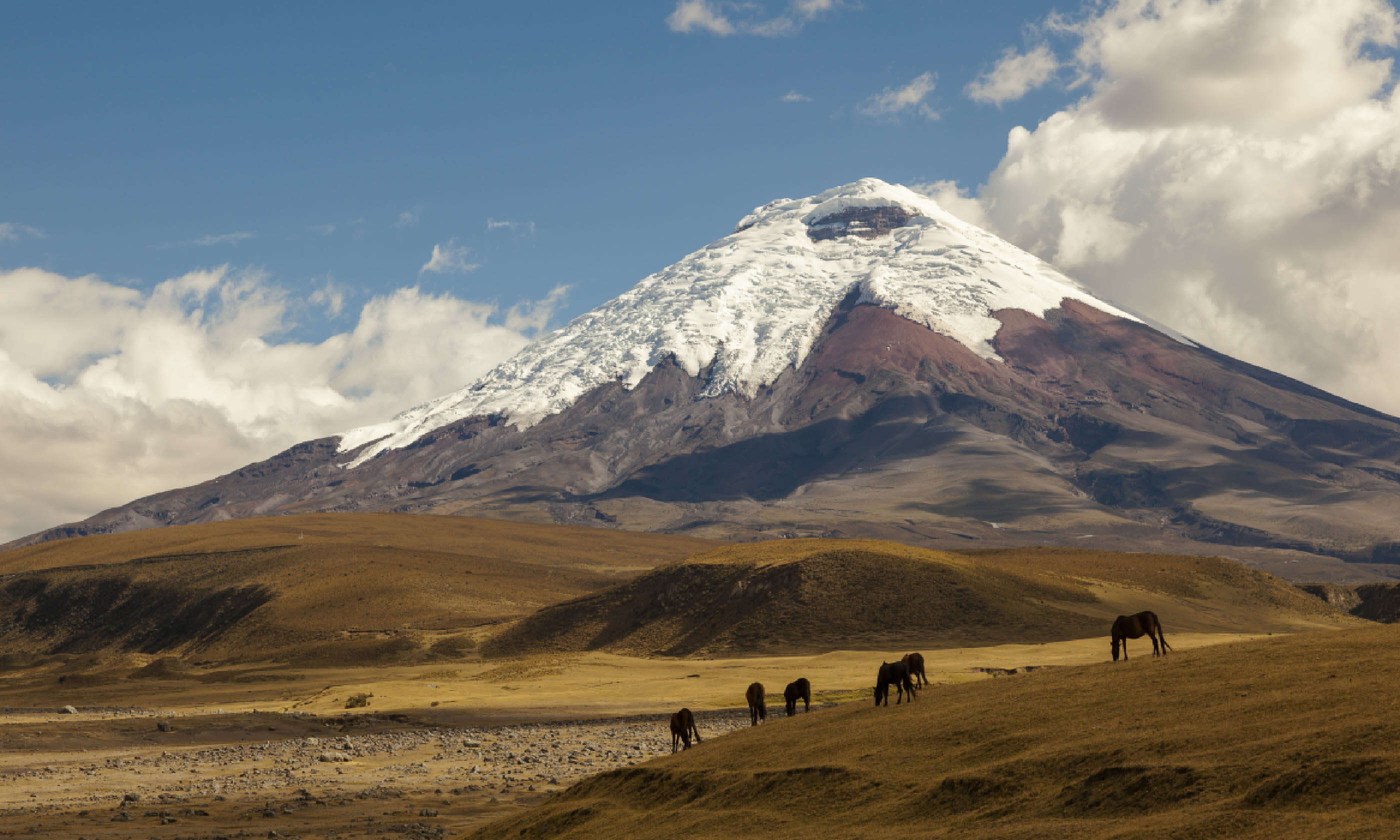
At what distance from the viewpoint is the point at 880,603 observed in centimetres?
10625

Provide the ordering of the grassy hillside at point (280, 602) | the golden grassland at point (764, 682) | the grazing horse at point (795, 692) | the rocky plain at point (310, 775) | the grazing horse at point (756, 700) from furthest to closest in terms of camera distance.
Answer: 1. the grassy hillside at point (280, 602)
2. the grazing horse at point (795, 692)
3. the grazing horse at point (756, 700)
4. the rocky plain at point (310, 775)
5. the golden grassland at point (764, 682)

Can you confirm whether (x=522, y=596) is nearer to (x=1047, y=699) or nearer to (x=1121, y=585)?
(x=1121, y=585)

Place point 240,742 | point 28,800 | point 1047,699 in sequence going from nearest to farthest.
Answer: point 1047,699
point 28,800
point 240,742

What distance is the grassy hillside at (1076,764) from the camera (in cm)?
1714

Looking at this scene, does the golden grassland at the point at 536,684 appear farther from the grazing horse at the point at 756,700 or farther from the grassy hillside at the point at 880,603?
the grazing horse at the point at 756,700

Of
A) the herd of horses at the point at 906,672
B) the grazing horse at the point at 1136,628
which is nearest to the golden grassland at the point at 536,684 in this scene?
the herd of horses at the point at 906,672

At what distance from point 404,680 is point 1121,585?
227 ft

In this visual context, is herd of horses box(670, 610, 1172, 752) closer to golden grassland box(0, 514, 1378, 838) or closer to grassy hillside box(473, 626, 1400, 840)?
grassy hillside box(473, 626, 1400, 840)

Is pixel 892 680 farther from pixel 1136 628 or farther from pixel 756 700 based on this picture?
pixel 1136 628

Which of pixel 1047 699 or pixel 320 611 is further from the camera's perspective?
pixel 320 611

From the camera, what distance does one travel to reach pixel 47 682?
403 ft

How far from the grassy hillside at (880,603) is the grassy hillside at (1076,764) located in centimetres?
6823

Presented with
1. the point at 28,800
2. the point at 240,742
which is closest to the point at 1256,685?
the point at 28,800

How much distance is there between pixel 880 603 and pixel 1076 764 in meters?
86.9
